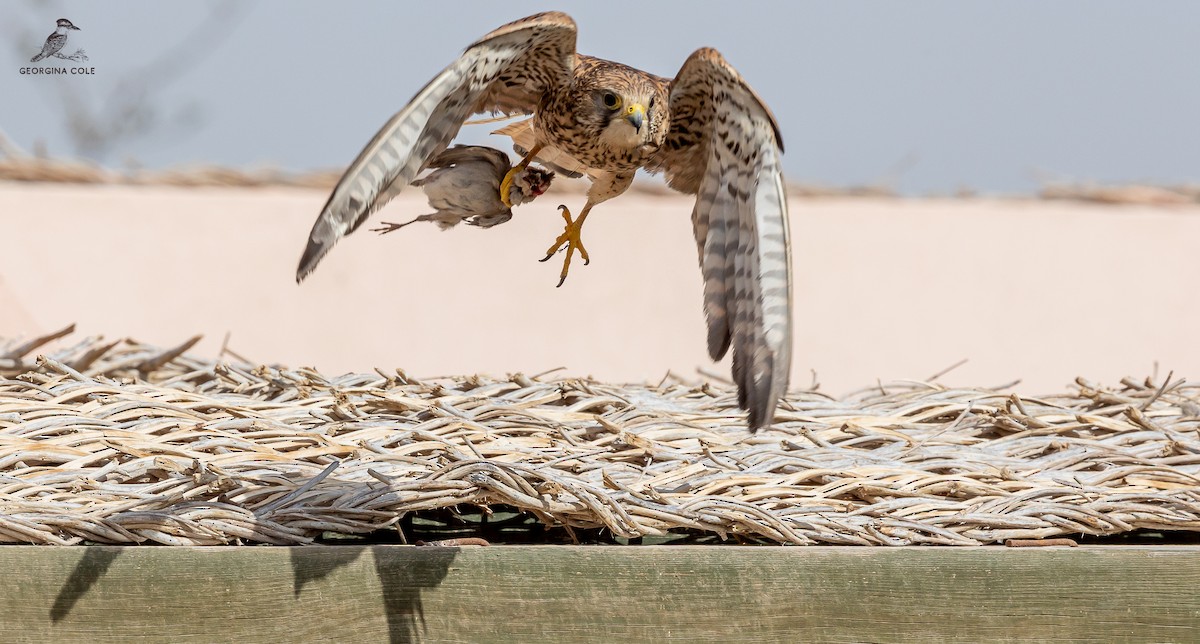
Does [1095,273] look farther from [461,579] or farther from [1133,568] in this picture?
[461,579]

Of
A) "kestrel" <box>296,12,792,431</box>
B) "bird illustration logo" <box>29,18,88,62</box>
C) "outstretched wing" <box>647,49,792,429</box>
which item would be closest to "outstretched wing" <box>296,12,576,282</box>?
"kestrel" <box>296,12,792,431</box>

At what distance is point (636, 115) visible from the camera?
2.22 m

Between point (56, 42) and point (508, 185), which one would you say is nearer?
point (508, 185)

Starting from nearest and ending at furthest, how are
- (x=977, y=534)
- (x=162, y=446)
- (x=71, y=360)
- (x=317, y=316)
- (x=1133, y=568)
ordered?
(x=1133, y=568), (x=977, y=534), (x=162, y=446), (x=71, y=360), (x=317, y=316)

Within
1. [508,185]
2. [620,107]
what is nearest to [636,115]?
[620,107]

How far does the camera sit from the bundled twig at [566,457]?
206 cm

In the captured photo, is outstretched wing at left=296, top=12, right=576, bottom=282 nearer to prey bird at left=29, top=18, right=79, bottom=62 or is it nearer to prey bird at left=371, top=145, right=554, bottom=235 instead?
prey bird at left=371, top=145, right=554, bottom=235

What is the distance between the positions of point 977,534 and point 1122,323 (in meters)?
3.35

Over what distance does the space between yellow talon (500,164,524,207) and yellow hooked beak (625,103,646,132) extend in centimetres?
26

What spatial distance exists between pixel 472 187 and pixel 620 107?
0.34 m

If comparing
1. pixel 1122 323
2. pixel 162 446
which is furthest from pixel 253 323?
pixel 1122 323

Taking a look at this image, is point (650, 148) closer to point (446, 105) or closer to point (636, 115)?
point (636, 115)

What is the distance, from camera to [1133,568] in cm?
189

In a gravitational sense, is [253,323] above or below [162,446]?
below
